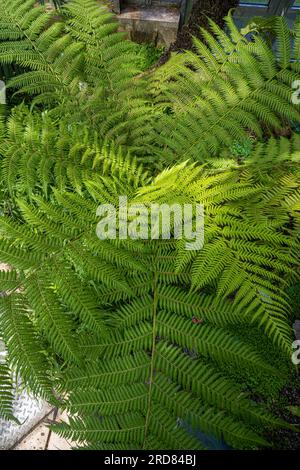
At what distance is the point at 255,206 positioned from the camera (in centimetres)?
170

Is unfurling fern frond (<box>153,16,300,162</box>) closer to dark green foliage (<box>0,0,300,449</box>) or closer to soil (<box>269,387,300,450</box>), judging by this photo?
dark green foliage (<box>0,0,300,449</box>)

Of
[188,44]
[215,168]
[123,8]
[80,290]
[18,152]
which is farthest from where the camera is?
[123,8]

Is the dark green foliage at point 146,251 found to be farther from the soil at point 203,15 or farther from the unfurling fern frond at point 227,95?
the soil at point 203,15

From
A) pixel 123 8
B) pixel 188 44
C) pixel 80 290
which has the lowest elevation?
pixel 80 290

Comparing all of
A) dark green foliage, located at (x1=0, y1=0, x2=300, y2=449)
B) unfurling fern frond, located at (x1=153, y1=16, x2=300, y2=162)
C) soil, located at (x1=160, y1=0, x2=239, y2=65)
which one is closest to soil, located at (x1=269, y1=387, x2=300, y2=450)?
dark green foliage, located at (x1=0, y1=0, x2=300, y2=449)

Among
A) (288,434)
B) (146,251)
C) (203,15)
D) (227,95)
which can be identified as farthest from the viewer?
(203,15)

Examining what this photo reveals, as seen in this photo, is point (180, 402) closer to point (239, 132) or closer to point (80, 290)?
point (80, 290)

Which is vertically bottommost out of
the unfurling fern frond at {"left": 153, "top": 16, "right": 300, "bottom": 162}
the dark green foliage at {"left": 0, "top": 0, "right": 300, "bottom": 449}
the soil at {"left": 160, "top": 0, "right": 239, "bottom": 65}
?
the dark green foliage at {"left": 0, "top": 0, "right": 300, "bottom": 449}

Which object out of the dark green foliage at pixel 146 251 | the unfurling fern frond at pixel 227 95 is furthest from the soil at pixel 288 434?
the unfurling fern frond at pixel 227 95

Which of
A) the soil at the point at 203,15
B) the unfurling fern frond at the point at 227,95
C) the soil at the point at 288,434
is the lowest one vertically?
the soil at the point at 288,434

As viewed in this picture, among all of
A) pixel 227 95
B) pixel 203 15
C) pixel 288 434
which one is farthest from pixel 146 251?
pixel 203 15

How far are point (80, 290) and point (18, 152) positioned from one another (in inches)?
28.9

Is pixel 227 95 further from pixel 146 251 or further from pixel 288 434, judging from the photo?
pixel 288 434
